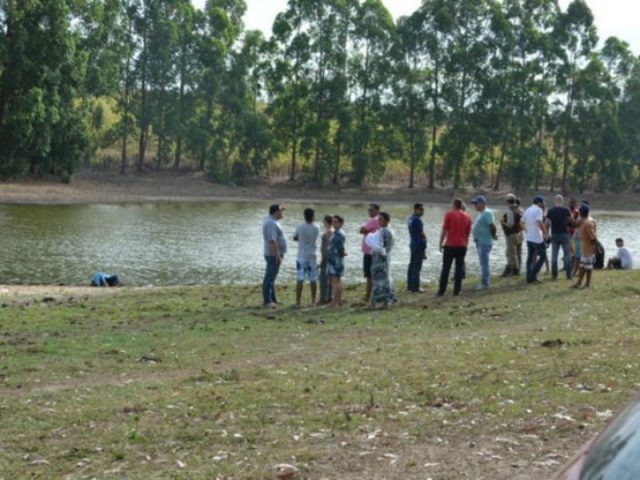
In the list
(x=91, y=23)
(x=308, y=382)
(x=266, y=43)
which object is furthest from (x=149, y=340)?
(x=266, y=43)

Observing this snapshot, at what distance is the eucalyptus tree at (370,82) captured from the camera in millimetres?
84375

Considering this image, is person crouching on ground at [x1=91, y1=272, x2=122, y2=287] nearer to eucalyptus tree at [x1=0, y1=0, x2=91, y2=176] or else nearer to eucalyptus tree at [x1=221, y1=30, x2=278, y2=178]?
eucalyptus tree at [x1=0, y1=0, x2=91, y2=176]

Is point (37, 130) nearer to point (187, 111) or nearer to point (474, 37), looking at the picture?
point (187, 111)

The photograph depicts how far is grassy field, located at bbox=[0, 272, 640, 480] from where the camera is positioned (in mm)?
8289

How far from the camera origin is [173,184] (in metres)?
80.8

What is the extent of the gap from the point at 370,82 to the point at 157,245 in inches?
1977

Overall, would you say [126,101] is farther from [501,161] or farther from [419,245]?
[419,245]

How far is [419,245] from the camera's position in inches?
868

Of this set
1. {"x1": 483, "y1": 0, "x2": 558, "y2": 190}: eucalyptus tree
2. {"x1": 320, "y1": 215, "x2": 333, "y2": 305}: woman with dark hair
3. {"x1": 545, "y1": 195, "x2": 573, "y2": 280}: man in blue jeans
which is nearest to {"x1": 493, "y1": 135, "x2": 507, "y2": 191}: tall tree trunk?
{"x1": 483, "y1": 0, "x2": 558, "y2": 190}: eucalyptus tree

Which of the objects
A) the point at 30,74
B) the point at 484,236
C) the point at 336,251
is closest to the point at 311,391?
the point at 336,251

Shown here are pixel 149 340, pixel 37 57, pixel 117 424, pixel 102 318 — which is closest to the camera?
pixel 117 424

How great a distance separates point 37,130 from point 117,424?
58.1 meters

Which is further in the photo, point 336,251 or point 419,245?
point 419,245

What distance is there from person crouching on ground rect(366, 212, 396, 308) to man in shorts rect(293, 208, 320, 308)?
1.19m
